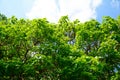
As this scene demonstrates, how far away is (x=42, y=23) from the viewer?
3064 centimetres

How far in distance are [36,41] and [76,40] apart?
9.10 metres

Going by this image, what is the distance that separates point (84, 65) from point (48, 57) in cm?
319

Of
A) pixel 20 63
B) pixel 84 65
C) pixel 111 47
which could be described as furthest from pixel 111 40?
pixel 20 63

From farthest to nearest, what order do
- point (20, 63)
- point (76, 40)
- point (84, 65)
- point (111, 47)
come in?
1. point (76, 40)
2. point (111, 47)
3. point (84, 65)
4. point (20, 63)

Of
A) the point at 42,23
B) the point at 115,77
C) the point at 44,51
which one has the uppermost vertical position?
the point at 42,23

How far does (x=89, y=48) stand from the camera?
39562 mm

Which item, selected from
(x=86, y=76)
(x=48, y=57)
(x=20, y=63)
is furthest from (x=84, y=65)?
(x=20, y=63)

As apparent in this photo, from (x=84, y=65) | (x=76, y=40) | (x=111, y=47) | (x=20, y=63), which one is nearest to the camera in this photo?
(x=20, y=63)

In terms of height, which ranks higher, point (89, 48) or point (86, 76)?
point (89, 48)

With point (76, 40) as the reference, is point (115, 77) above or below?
below

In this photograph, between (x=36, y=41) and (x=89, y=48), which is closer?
(x=36, y=41)

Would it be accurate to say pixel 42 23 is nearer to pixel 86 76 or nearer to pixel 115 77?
pixel 86 76

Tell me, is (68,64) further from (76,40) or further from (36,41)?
(76,40)

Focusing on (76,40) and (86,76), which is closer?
(86,76)
